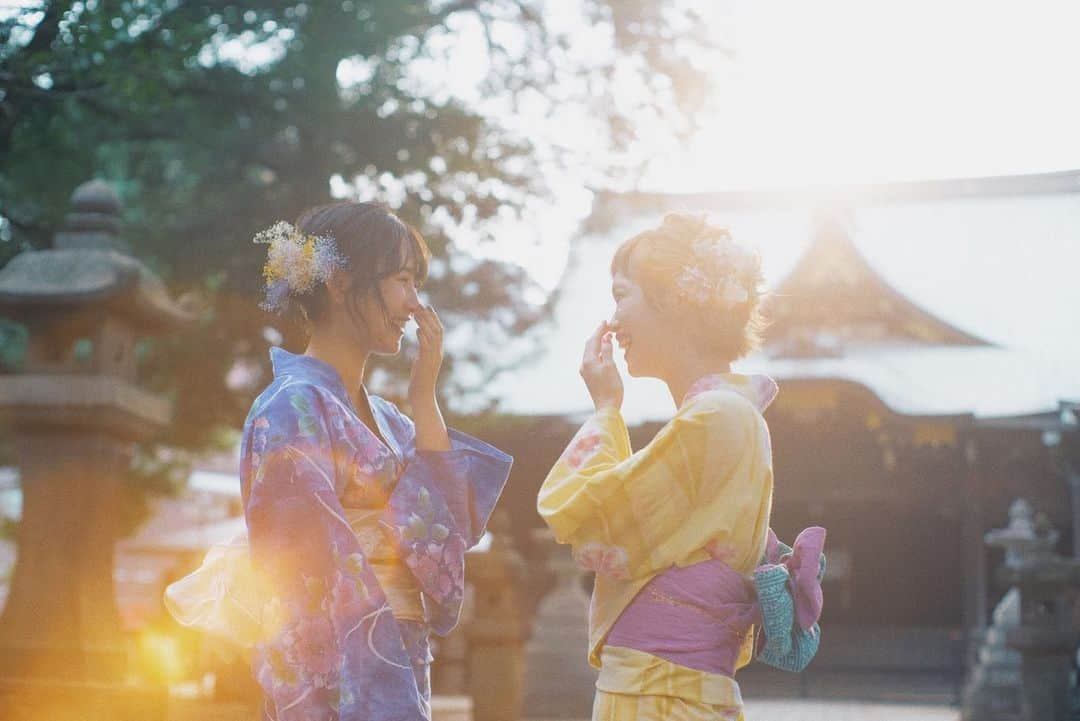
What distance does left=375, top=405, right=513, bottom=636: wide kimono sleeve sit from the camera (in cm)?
263

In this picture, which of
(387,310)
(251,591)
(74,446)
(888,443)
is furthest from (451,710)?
(387,310)

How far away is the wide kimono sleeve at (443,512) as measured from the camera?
2627 millimetres

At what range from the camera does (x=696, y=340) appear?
2.71 m

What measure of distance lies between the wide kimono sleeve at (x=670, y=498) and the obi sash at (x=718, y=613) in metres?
0.05

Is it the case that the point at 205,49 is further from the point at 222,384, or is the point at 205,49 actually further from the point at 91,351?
the point at 91,351

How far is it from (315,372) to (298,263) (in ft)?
0.83

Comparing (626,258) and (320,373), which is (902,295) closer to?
(626,258)

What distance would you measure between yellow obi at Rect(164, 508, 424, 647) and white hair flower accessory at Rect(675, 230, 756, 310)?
822 mm

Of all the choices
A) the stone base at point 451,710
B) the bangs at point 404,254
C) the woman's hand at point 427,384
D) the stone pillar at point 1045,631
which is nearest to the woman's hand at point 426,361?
the woman's hand at point 427,384

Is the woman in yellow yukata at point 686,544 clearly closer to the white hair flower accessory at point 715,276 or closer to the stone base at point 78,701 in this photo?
the white hair flower accessory at point 715,276

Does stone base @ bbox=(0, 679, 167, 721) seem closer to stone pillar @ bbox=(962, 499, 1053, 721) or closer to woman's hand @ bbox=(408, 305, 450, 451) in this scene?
woman's hand @ bbox=(408, 305, 450, 451)

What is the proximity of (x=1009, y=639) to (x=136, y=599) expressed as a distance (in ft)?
73.8

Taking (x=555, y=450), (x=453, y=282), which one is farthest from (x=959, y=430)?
(x=453, y=282)

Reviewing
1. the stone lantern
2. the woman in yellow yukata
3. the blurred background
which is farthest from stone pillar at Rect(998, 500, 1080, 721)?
the woman in yellow yukata
